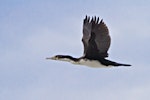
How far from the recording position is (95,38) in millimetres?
71812

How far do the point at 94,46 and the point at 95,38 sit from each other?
1.98 ft

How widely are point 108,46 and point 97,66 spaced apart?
997mm

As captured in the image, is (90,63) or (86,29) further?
(86,29)

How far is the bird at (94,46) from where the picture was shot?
71.4 metres

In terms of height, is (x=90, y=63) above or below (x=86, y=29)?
below

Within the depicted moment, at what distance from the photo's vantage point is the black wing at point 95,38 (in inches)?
2810

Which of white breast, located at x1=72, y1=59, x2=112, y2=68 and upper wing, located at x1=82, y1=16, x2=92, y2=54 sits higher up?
upper wing, located at x1=82, y1=16, x2=92, y2=54

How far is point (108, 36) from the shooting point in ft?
234

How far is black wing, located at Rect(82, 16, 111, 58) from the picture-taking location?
71375 mm

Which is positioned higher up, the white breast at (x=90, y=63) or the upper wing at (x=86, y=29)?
the upper wing at (x=86, y=29)

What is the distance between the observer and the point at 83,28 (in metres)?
72.1

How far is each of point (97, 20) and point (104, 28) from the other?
465 mm

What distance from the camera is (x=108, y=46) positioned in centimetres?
7156

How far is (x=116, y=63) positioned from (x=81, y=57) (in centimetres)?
152
